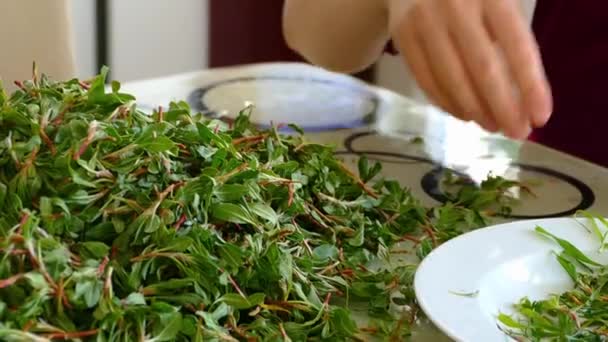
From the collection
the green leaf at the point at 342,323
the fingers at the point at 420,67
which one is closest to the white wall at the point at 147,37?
the fingers at the point at 420,67

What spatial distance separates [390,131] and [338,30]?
0.19m

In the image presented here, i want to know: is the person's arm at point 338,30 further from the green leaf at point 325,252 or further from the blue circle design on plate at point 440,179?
the green leaf at point 325,252

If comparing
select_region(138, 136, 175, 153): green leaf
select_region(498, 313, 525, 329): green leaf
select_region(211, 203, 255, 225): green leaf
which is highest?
select_region(138, 136, 175, 153): green leaf

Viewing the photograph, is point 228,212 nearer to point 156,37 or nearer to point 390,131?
point 390,131

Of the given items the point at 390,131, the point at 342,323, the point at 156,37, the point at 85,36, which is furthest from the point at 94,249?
the point at 156,37

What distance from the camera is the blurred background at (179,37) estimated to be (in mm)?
2150

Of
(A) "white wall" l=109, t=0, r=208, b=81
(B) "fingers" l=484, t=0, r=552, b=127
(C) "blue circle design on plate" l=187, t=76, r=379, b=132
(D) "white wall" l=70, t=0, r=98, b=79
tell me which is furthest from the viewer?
(A) "white wall" l=109, t=0, r=208, b=81

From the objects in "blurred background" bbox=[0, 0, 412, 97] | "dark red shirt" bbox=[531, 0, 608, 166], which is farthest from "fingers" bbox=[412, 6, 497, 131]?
"blurred background" bbox=[0, 0, 412, 97]

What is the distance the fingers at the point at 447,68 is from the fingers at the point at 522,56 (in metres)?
0.03

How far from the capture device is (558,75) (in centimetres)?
104

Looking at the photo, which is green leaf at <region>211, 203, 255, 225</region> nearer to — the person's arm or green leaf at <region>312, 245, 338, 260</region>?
green leaf at <region>312, 245, 338, 260</region>

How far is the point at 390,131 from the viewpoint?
0.94m

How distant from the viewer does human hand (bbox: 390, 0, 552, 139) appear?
1.72 ft

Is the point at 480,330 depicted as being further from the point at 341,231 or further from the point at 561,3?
the point at 561,3
